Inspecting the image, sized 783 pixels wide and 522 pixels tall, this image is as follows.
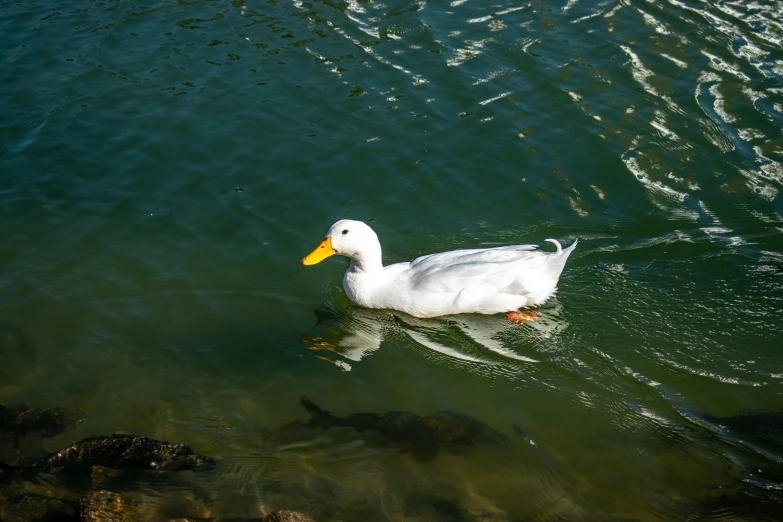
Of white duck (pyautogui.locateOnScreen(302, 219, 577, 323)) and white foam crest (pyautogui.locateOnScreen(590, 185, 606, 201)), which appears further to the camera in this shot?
white foam crest (pyautogui.locateOnScreen(590, 185, 606, 201))

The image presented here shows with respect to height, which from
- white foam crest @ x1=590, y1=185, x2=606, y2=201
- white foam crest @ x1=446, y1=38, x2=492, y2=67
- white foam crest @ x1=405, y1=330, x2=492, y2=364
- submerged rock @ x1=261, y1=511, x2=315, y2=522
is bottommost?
white foam crest @ x1=405, y1=330, x2=492, y2=364

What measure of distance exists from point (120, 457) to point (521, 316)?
3.95m

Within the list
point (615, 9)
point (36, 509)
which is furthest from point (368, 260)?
point (615, 9)

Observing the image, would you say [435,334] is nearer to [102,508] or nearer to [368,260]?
[368,260]

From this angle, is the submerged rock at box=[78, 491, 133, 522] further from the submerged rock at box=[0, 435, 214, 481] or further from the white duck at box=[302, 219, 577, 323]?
the white duck at box=[302, 219, 577, 323]

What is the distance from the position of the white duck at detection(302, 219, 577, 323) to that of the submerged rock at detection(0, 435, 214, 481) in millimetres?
2457

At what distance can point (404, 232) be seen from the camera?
8.91 m

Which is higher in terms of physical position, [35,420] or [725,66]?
[725,66]

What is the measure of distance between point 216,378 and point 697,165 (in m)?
6.38

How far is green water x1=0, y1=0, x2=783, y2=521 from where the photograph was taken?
6.06 metres

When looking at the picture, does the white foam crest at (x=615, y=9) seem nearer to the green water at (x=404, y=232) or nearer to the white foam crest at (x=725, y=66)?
the green water at (x=404, y=232)

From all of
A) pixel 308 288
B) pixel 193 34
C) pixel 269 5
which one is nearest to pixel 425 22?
pixel 269 5

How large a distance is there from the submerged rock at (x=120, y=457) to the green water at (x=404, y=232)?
0.20m

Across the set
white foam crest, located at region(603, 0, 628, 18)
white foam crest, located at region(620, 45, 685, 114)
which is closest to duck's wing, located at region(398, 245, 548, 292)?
white foam crest, located at region(620, 45, 685, 114)
